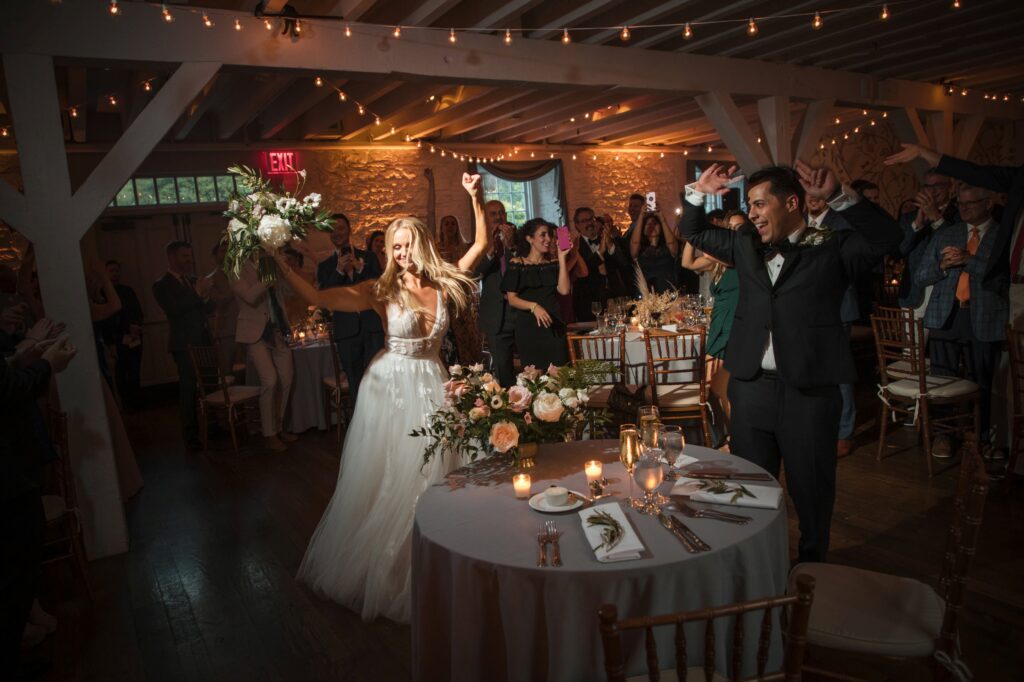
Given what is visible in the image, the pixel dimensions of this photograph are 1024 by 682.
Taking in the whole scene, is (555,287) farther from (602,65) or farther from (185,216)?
(185,216)

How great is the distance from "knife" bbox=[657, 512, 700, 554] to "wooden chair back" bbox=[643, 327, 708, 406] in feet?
8.69

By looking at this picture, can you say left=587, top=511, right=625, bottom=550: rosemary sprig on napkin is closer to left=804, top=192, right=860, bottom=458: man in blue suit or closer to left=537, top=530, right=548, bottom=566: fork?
left=537, top=530, right=548, bottom=566: fork

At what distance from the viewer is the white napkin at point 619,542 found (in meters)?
1.86

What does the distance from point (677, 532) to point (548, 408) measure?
0.71 meters

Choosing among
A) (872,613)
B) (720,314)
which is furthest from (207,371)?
(872,613)

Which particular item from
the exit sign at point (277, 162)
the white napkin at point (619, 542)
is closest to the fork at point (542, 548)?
the white napkin at point (619, 542)

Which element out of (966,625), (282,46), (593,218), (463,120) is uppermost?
(463,120)

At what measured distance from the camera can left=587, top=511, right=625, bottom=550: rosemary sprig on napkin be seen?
1930mm


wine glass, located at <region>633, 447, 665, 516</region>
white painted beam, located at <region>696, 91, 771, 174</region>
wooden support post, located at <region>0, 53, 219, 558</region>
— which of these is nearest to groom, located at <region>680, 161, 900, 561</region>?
wine glass, located at <region>633, 447, 665, 516</region>

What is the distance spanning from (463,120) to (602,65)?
4.19 m

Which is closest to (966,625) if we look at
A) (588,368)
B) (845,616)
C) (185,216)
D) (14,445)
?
(845,616)

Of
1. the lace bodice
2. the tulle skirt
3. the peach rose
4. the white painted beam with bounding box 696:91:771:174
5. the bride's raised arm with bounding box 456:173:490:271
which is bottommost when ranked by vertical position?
the tulle skirt

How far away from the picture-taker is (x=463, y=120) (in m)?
9.68

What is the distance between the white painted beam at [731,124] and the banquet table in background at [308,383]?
14.6 ft
